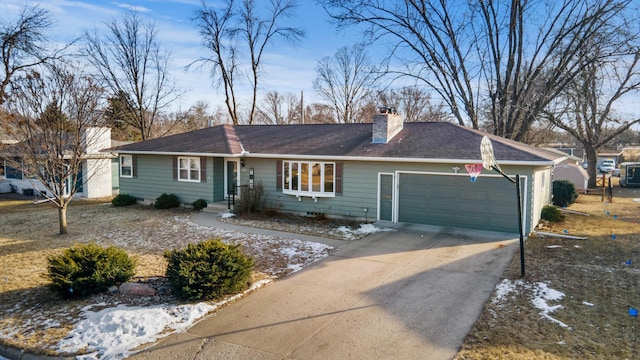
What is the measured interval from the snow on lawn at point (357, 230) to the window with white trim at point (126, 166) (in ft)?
39.3

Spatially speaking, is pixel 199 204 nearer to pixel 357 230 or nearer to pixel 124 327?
pixel 357 230

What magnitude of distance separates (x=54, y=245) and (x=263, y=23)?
1016 inches

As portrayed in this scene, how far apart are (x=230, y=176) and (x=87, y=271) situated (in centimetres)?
1056

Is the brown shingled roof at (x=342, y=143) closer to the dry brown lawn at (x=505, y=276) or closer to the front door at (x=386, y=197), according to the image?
the front door at (x=386, y=197)

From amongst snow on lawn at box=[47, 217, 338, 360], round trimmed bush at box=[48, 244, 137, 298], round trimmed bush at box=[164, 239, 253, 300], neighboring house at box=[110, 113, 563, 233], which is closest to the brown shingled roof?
neighboring house at box=[110, 113, 563, 233]

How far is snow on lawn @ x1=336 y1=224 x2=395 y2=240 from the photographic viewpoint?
40.1 feet

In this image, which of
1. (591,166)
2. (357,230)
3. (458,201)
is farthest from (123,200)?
(591,166)

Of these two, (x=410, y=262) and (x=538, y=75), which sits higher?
(x=538, y=75)

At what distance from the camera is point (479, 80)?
25.2 m

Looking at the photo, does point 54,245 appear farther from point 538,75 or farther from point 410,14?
point 538,75

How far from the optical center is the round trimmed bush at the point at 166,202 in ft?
56.9

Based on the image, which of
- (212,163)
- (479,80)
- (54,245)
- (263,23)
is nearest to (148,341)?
(54,245)

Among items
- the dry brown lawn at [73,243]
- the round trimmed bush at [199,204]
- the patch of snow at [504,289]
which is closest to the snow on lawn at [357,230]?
the dry brown lawn at [73,243]

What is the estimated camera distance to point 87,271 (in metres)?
7.09
